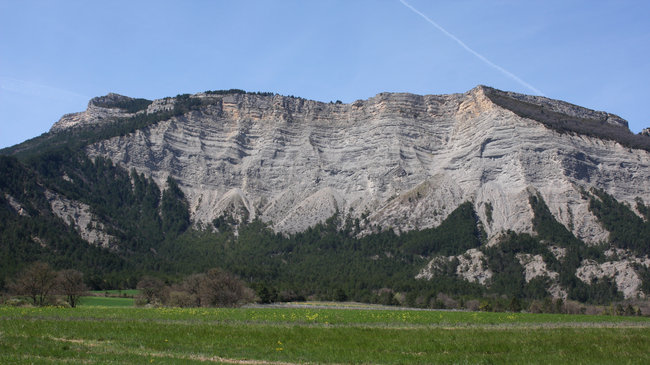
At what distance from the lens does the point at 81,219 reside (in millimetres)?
156000

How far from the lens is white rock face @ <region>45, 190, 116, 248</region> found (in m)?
152

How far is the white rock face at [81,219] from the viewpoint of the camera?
152250mm

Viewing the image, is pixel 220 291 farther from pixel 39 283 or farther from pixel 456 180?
pixel 456 180

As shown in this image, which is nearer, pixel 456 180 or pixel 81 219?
pixel 81 219

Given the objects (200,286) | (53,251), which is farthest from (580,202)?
(53,251)

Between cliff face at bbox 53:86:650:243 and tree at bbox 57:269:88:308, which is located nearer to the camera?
tree at bbox 57:269:88:308

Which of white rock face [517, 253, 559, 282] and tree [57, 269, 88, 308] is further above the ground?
white rock face [517, 253, 559, 282]

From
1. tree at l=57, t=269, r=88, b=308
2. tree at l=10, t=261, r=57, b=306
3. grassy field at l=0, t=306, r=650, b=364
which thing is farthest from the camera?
tree at l=57, t=269, r=88, b=308

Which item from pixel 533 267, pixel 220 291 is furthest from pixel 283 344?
pixel 533 267

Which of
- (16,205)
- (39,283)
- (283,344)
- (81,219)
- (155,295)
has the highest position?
(16,205)

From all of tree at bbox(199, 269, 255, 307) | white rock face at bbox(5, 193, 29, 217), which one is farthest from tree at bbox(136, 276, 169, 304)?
white rock face at bbox(5, 193, 29, 217)

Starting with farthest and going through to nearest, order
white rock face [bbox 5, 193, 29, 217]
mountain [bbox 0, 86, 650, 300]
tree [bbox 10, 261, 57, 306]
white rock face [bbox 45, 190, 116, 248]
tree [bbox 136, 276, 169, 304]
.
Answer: white rock face [bbox 45, 190, 116, 248] < white rock face [bbox 5, 193, 29, 217] < mountain [bbox 0, 86, 650, 300] < tree [bbox 136, 276, 169, 304] < tree [bbox 10, 261, 57, 306]

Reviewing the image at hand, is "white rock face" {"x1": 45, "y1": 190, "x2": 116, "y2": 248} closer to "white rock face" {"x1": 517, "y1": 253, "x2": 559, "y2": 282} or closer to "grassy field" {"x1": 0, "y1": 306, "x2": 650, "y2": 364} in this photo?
"white rock face" {"x1": 517, "y1": 253, "x2": 559, "y2": 282}

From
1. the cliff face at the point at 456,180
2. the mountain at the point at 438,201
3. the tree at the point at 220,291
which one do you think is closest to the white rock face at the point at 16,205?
the mountain at the point at 438,201
